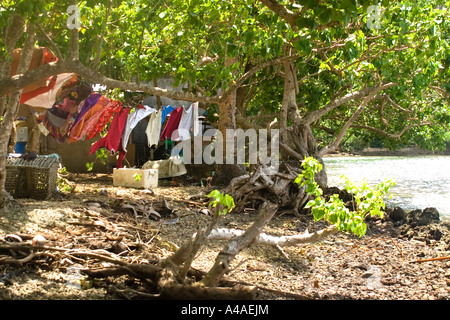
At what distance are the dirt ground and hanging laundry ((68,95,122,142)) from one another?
2.12 metres

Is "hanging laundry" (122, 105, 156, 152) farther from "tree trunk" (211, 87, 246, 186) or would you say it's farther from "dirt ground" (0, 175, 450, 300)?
"dirt ground" (0, 175, 450, 300)

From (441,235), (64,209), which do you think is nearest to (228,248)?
(64,209)

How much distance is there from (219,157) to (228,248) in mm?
7211

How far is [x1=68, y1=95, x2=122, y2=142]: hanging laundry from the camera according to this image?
970 cm

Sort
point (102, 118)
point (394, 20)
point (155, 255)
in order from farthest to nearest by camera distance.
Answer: point (102, 118)
point (394, 20)
point (155, 255)

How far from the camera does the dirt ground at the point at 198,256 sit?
402cm

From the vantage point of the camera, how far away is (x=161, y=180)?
461 inches

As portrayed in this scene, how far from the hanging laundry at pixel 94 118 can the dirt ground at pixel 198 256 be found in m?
2.12

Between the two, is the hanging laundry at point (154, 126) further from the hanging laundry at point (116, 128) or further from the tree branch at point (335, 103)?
the tree branch at point (335, 103)

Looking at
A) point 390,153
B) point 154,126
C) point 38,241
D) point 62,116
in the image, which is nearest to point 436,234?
point 38,241

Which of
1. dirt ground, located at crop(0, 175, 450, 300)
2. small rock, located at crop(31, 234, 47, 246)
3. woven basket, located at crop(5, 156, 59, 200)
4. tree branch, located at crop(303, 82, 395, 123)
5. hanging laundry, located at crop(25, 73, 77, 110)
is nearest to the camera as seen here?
dirt ground, located at crop(0, 175, 450, 300)

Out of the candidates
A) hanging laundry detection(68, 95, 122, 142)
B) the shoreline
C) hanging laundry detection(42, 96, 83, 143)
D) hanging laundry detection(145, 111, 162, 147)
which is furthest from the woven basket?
the shoreline

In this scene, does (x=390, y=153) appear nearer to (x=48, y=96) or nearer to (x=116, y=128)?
(x=116, y=128)
